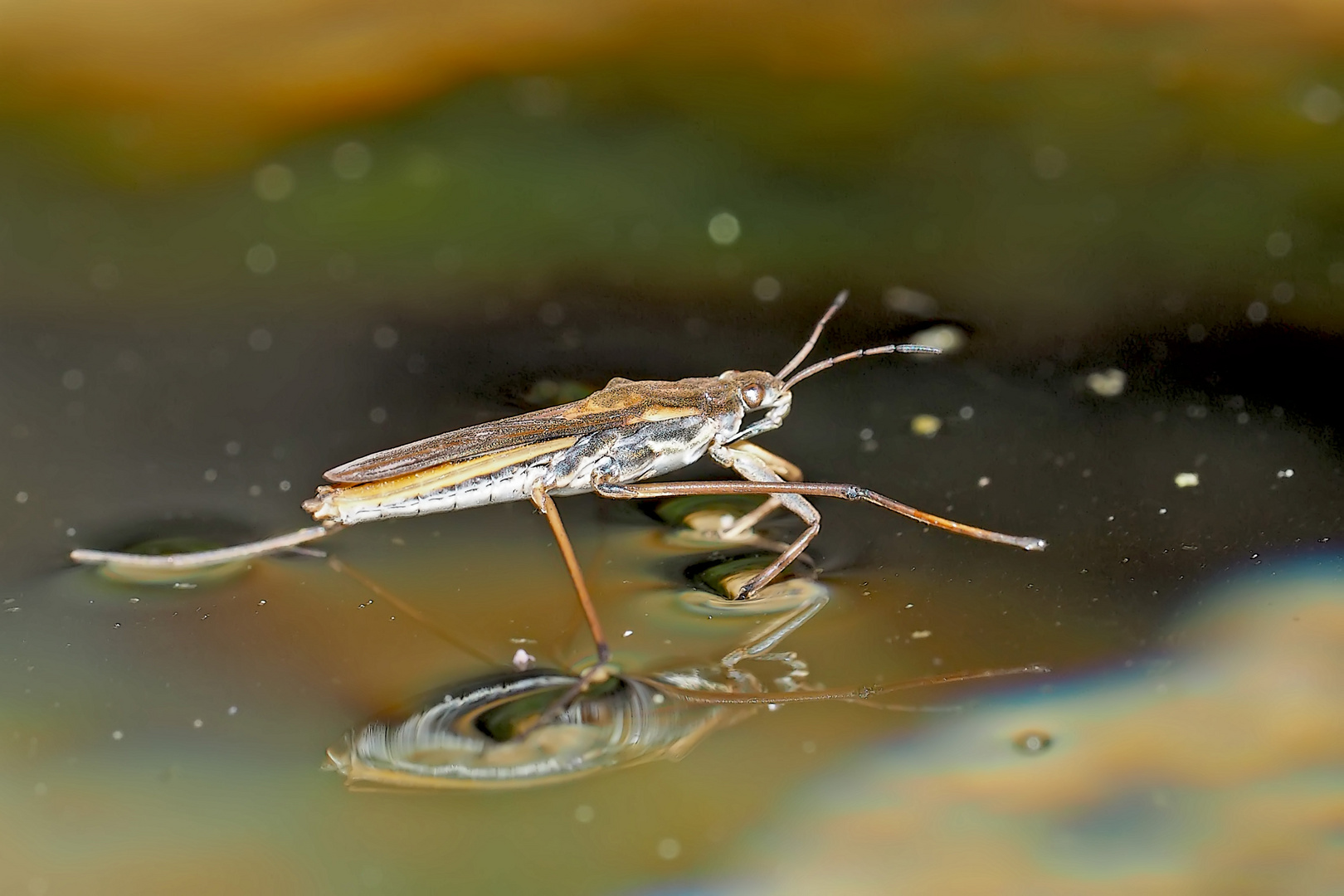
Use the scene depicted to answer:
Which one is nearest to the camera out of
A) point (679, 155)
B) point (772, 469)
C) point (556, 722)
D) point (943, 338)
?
point (556, 722)

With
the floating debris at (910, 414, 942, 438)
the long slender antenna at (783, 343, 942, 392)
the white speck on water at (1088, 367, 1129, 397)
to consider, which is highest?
the long slender antenna at (783, 343, 942, 392)

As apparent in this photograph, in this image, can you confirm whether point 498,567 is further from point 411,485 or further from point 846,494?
point 846,494

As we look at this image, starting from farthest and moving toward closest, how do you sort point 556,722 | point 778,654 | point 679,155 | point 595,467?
1. point 679,155
2. point 595,467
3. point 778,654
4. point 556,722

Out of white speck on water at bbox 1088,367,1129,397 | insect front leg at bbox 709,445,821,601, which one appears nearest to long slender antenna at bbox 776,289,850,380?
insect front leg at bbox 709,445,821,601

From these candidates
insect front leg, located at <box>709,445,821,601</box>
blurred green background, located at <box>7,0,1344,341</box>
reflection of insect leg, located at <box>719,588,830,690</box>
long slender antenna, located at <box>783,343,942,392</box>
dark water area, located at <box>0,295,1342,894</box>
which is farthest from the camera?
blurred green background, located at <box>7,0,1344,341</box>

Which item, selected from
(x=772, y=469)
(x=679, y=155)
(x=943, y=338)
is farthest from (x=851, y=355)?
(x=679, y=155)

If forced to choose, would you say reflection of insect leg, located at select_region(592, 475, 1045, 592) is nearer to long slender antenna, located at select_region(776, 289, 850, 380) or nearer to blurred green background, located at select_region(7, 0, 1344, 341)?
long slender antenna, located at select_region(776, 289, 850, 380)
